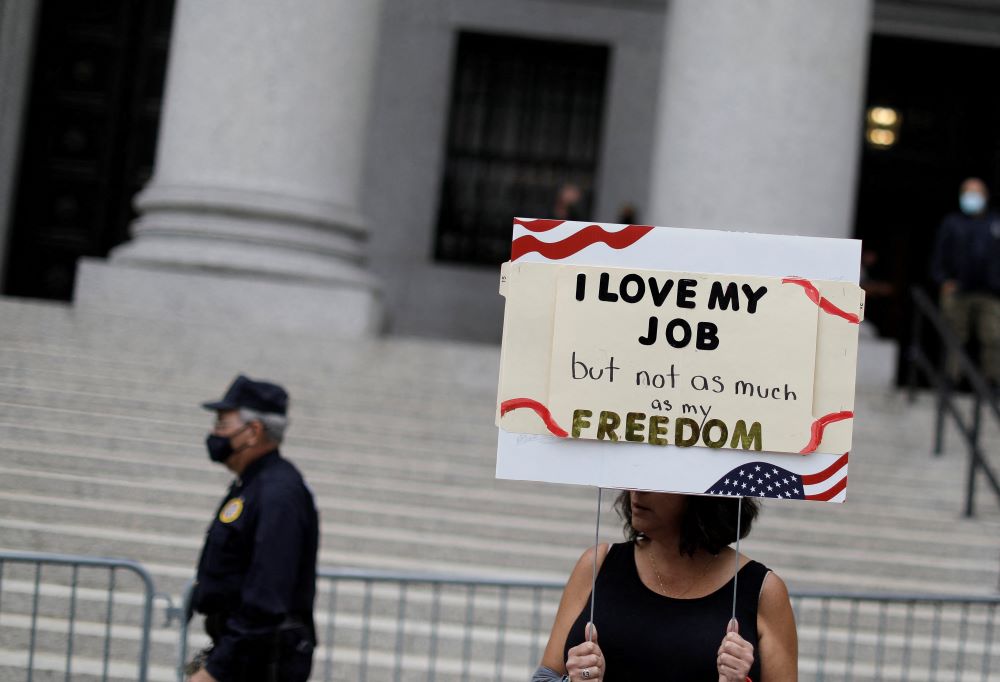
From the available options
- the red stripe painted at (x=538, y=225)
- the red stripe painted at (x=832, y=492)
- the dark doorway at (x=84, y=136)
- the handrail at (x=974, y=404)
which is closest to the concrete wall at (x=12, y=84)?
the dark doorway at (x=84, y=136)

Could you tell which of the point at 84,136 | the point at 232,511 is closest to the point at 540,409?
the point at 232,511

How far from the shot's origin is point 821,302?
3.01m

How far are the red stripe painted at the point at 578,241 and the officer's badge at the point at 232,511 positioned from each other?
1.89 metres

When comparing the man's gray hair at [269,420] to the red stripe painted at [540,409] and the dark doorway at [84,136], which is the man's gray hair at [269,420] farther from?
the dark doorway at [84,136]

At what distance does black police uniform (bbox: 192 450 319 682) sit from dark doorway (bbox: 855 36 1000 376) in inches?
575

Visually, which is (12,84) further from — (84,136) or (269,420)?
(269,420)

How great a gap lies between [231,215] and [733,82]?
5151 millimetres

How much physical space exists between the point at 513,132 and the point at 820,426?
598 inches

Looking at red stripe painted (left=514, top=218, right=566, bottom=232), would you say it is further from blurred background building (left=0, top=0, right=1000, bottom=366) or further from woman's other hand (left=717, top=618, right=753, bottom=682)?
blurred background building (left=0, top=0, right=1000, bottom=366)

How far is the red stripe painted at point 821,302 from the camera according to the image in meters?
3.00

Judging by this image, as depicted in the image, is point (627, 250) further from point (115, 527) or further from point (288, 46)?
point (288, 46)

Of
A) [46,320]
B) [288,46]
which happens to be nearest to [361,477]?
[46,320]

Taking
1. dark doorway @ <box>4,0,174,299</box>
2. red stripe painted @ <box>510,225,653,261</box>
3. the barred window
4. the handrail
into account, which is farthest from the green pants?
dark doorway @ <box>4,0,174,299</box>

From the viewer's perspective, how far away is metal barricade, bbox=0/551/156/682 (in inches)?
255
